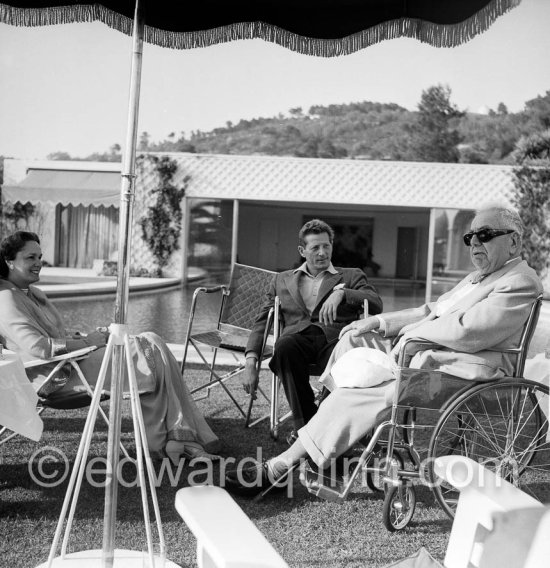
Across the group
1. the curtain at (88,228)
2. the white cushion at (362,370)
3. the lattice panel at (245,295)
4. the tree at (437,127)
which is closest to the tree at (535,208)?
the curtain at (88,228)

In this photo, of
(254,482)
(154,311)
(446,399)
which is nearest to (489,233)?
(446,399)

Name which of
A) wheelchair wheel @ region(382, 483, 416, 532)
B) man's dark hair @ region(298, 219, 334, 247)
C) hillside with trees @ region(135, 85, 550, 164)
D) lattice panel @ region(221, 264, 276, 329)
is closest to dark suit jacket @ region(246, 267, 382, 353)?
man's dark hair @ region(298, 219, 334, 247)

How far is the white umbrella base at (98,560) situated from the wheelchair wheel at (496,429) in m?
0.96

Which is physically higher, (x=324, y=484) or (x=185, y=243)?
(x=185, y=243)

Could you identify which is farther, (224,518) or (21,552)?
(21,552)

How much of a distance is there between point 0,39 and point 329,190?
791 cm

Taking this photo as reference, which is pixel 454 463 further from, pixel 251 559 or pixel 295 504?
pixel 295 504

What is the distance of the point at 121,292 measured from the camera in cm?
183

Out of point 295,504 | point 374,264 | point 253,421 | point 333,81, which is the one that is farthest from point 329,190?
point 295,504

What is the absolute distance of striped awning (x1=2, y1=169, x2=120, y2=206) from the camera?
15.2 meters

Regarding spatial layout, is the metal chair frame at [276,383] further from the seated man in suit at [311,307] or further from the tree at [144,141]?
the tree at [144,141]

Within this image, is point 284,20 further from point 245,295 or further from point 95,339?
point 245,295

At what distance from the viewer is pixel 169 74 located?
71.1ft

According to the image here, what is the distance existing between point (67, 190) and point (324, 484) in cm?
1425
